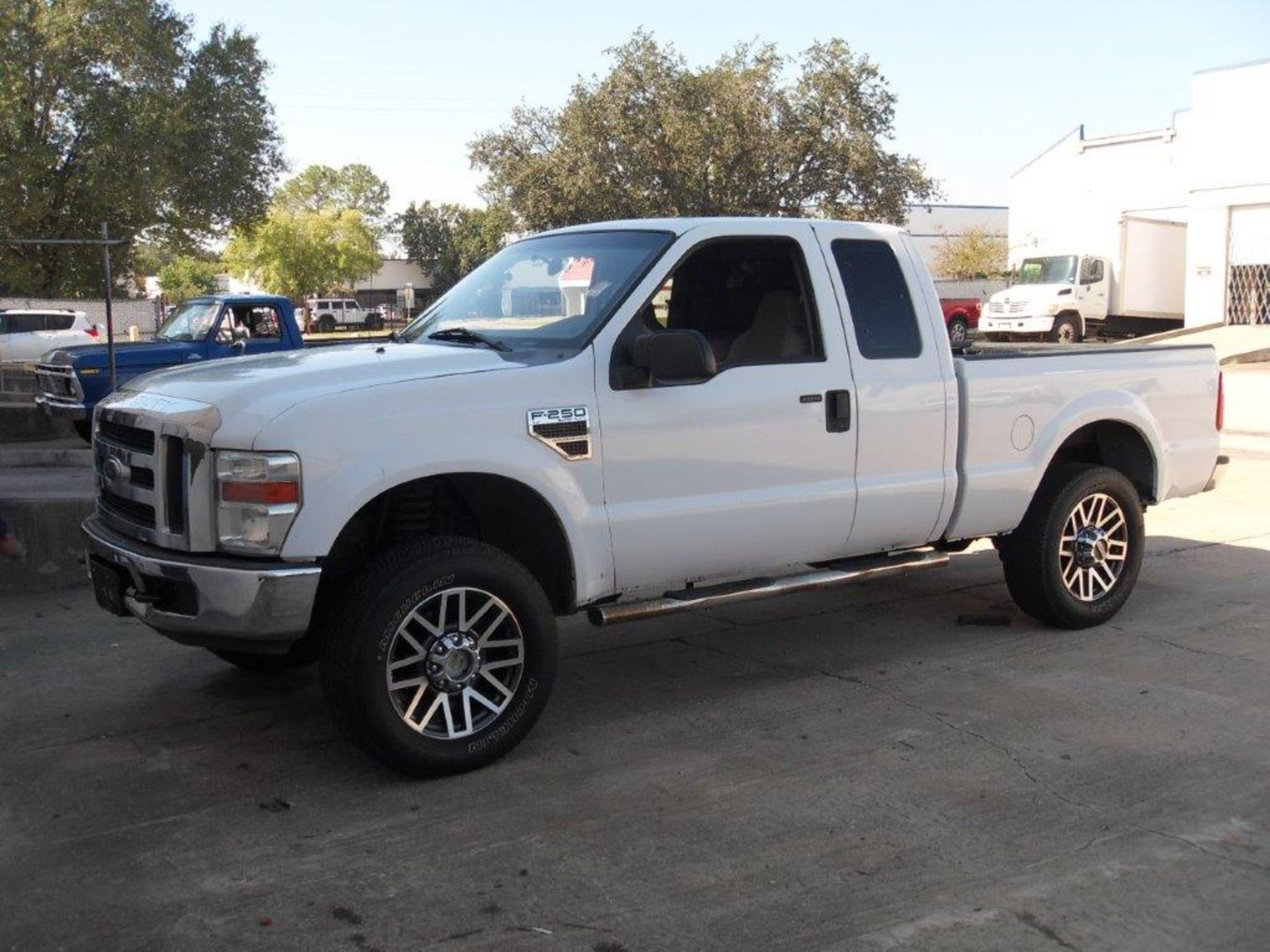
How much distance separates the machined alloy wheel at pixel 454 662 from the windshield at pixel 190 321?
1156 cm

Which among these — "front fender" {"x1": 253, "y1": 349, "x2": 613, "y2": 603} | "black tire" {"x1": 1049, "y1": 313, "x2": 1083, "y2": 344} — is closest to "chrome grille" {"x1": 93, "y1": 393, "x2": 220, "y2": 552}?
"front fender" {"x1": 253, "y1": 349, "x2": 613, "y2": 603}

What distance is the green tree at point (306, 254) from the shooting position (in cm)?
8700

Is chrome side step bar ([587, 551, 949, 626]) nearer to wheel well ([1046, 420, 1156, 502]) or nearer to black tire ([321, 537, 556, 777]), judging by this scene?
black tire ([321, 537, 556, 777])

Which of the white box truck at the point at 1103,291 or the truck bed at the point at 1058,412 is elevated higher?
the white box truck at the point at 1103,291

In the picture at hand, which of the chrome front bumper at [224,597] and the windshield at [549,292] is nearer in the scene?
the chrome front bumper at [224,597]

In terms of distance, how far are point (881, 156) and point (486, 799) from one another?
42.1 m

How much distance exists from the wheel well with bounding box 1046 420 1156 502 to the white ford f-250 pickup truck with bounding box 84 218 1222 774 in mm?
212

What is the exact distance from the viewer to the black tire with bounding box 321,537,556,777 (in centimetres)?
442

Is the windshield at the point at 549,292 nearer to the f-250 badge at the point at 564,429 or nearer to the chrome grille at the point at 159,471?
the f-250 badge at the point at 564,429

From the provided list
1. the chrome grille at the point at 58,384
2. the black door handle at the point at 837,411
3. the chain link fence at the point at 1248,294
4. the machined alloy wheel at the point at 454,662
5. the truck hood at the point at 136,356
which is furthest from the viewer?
the chain link fence at the point at 1248,294

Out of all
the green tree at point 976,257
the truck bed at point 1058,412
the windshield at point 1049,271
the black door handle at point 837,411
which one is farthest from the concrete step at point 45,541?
the green tree at point 976,257

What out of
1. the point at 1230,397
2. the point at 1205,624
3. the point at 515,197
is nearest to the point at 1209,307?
the point at 1230,397

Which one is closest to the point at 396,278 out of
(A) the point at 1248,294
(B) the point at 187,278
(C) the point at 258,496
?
(B) the point at 187,278

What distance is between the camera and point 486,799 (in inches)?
176
